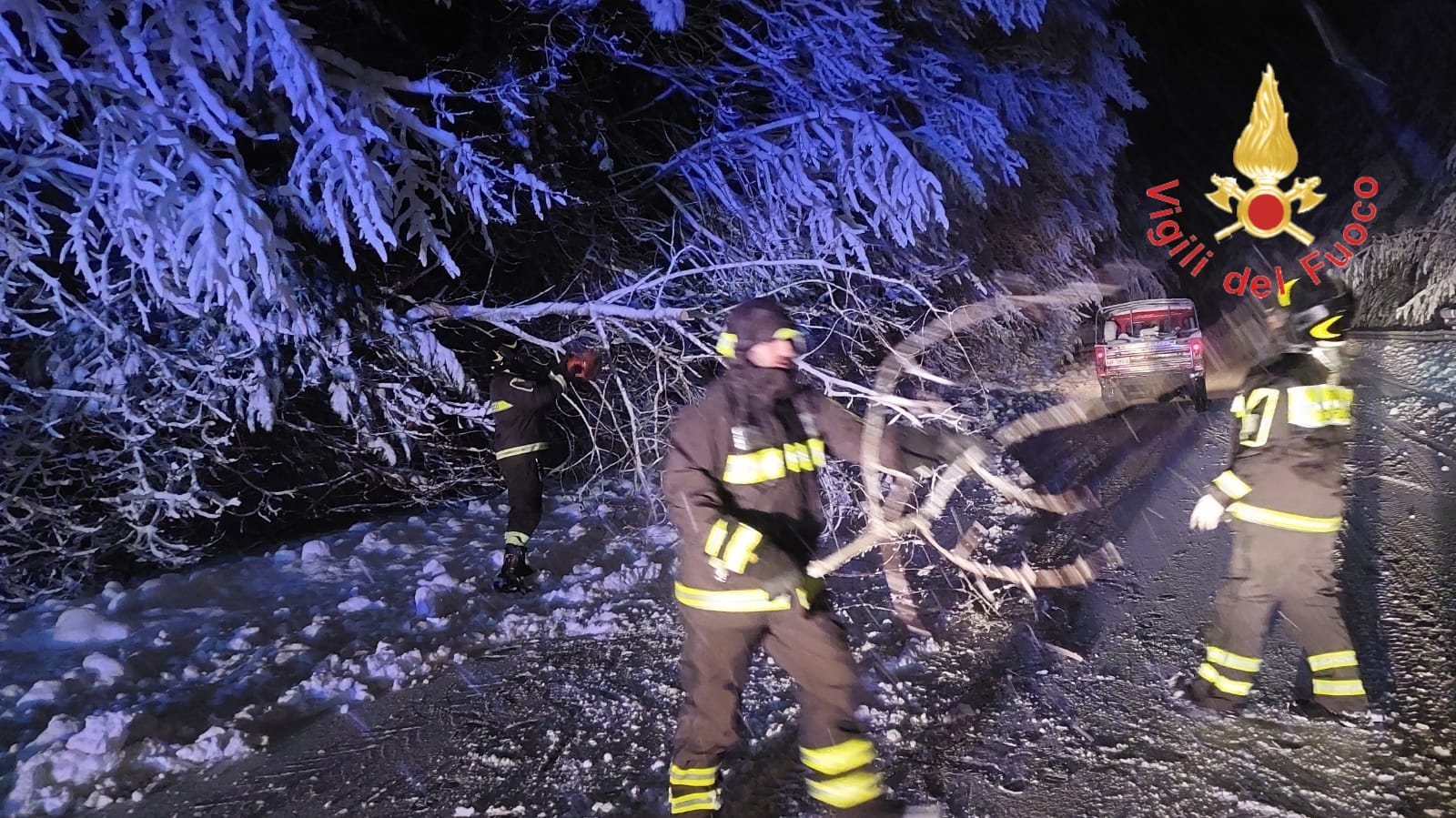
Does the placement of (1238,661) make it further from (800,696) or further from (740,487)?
(740,487)

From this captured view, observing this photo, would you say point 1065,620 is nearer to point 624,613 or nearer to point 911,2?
point 624,613

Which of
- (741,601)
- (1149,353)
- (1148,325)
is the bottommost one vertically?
(741,601)

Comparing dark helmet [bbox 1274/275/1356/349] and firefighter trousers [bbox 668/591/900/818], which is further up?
dark helmet [bbox 1274/275/1356/349]

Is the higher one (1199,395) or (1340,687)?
(1199,395)

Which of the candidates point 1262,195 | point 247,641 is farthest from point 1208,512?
point 1262,195

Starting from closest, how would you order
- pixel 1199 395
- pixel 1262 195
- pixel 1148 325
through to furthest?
pixel 1199 395 < pixel 1148 325 < pixel 1262 195

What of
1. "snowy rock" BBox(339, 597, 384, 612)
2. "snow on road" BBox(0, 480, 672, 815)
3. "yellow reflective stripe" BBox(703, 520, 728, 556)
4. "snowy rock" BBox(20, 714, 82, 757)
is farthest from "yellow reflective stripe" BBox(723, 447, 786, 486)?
"snowy rock" BBox(339, 597, 384, 612)

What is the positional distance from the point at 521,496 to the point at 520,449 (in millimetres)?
334

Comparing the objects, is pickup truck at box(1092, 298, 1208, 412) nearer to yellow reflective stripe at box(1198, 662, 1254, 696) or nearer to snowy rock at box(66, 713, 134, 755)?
yellow reflective stripe at box(1198, 662, 1254, 696)

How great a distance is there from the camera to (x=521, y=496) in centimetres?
536

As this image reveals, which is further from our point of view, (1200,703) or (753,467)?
(1200,703)

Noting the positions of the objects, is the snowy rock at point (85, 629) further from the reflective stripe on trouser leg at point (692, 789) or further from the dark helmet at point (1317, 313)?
the dark helmet at point (1317, 313)

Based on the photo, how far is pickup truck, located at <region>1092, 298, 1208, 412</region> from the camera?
11.0 meters

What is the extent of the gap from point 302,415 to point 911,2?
6254 millimetres
